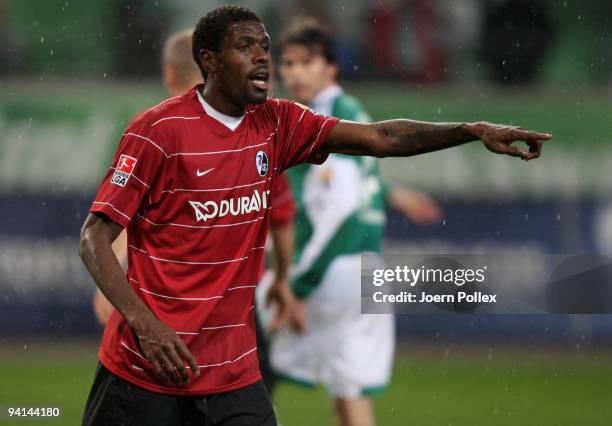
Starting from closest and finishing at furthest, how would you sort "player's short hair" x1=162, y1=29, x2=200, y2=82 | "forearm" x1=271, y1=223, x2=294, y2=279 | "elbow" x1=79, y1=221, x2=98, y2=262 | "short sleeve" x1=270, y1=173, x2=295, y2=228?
"elbow" x1=79, y1=221, x2=98, y2=262 → "player's short hair" x1=162, y1=29, x2=200, y2=82 → "short sleeve" x1=270, y1=173, x2=295, y2=228 → "forearm" x1=271, y1=223, x2=294, y2=279

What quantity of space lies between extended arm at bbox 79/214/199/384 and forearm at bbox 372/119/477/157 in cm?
101

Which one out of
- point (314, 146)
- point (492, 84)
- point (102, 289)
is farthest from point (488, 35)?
point (102, 289)

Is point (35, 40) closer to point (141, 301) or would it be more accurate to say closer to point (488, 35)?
point (488, 35)

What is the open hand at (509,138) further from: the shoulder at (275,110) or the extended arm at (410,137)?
the shoulder at (275,110)

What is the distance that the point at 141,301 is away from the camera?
13.4 feet

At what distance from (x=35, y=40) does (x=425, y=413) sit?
557cm

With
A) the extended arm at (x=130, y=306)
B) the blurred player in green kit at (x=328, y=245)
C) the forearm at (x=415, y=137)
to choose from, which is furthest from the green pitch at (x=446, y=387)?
the forearm at (x=415, y=137)

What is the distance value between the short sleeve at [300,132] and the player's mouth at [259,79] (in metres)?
0.24

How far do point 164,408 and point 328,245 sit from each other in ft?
11.2

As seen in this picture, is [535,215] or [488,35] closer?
[535,215]

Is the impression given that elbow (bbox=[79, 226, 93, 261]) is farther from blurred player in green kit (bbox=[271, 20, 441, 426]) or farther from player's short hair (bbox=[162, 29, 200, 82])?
blurred player in green kit (bbox=[271, 20, 441, 426])

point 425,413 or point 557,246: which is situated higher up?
point 557,246

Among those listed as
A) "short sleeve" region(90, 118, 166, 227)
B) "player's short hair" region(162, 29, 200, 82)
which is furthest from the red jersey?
"player's short hair" region(162, 29, 200, 82)

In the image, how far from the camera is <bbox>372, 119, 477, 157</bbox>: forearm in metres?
4.37
